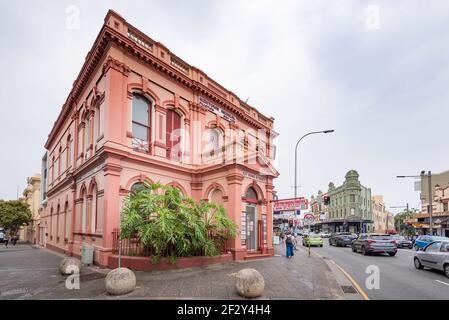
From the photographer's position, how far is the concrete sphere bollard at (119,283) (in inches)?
295

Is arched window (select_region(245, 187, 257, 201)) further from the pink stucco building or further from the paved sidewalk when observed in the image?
the paved sidewalk

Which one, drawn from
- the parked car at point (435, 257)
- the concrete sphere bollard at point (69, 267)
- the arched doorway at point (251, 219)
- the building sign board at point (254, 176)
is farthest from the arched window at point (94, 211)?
the parked car at point (435, 257)

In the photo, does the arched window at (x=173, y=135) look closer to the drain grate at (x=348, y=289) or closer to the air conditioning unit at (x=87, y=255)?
the air conditioning unit at (x=87, y=255)

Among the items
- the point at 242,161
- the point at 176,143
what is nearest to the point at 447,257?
the point at 242,161

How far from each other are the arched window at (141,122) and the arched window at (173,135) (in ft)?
4.17

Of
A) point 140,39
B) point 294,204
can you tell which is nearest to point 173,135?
point 140,39

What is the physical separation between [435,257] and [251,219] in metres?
8.19

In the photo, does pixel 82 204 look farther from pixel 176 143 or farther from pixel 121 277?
pixel 121 277

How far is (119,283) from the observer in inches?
296

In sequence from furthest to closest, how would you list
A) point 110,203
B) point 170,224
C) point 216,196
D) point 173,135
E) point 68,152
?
point 68,152 → point 173,135 → point 216,196 → point 110,203 → point 170,224

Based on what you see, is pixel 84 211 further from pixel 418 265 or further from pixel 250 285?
pixel 418 265

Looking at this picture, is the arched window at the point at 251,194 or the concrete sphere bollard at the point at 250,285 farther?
the arched window at the point at 251,194

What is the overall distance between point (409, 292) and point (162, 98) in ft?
43.5
